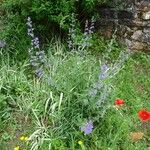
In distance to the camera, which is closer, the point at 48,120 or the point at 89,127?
the point at 89,127

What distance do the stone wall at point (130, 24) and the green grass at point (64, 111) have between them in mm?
1006

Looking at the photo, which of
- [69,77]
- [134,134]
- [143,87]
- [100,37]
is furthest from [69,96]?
[100,37]

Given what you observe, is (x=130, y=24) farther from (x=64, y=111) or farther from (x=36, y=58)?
(x=64, y=111)

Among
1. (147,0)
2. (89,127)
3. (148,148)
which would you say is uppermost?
(147,0)

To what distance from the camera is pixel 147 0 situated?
19.5ft

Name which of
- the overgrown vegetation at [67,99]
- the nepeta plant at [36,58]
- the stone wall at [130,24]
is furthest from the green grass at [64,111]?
the stone wall at [130,24]

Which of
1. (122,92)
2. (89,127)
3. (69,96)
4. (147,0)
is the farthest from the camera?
(147,0)

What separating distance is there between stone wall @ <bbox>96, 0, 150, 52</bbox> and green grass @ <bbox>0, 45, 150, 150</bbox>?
1006 mm

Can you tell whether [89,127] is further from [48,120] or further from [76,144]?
[48,120]

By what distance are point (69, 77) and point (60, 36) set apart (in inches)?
51.9

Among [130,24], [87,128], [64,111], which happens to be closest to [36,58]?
[64,111]

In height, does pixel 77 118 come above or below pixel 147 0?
below

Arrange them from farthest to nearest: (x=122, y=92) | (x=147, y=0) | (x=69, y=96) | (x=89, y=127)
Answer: (x=147, y=0), (x=122, y=92), (x=69, y=96), (x=89, y=127)

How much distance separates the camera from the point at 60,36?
6.05 metres
